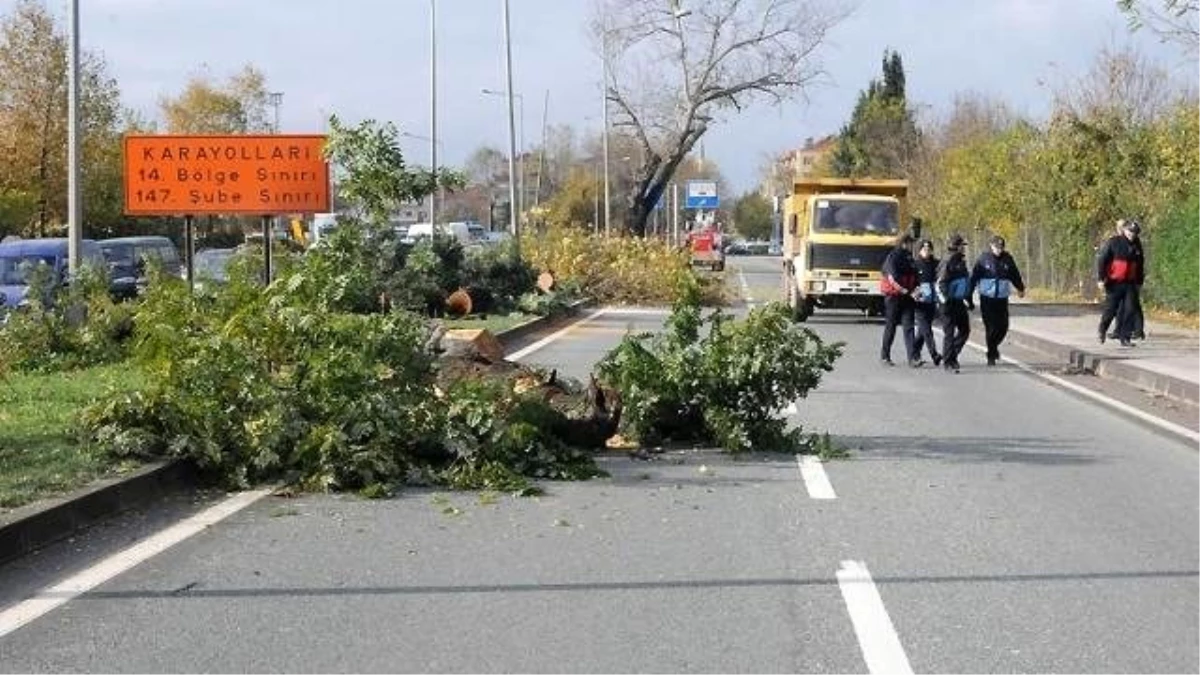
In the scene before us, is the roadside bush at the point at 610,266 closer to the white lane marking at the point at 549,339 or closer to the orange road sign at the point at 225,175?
the white lane marking at the point at 549,339

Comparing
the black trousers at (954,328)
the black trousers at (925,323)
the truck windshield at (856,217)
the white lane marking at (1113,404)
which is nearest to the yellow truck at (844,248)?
the truck windshield at (856,217)

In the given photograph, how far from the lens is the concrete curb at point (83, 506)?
7.70 meters

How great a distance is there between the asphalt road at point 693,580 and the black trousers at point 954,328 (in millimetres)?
7988

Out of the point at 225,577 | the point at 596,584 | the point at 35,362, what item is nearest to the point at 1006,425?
the point at 596,584

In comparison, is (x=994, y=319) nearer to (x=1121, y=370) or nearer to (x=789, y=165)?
(x=1121, y=370)

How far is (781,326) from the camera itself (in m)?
12.2

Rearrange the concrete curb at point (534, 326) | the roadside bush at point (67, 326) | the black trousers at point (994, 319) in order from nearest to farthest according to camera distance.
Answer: the roadside bush at point (67, 326)
the black trousers at point (994, 319)
the concrete curb at point (534, 326)

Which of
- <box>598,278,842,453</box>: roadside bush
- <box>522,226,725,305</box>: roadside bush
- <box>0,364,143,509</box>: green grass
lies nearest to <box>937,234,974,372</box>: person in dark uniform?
<box>598,278,842,453</box>: roadside bush

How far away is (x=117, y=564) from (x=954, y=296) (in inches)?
540

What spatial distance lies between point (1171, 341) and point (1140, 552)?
16238 millimetres

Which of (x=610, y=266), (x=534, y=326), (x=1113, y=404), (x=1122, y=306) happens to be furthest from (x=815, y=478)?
(x=610, y=266)

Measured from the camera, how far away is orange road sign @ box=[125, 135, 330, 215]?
23406mm

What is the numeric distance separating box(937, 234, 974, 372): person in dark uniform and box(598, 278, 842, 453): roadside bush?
7.58 metres

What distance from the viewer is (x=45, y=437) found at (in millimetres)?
10438
